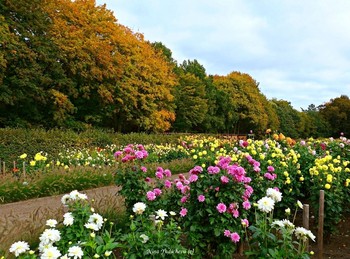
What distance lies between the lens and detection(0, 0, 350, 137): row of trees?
1584 cm

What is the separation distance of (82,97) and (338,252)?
58.2 feet

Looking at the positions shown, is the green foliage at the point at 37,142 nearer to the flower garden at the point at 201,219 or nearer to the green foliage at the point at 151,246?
the flower garden at the point at 201,219

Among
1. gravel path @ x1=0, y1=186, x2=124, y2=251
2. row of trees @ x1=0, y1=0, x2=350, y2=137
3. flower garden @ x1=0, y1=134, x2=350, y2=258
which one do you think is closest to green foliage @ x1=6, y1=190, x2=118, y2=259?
flower garden @ x1=0, y1=134, x2=350, y2=258

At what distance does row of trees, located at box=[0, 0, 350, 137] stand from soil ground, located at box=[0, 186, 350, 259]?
883 centimetres

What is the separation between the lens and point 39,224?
15.1 feet

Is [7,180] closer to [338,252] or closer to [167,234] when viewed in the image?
[167,234]

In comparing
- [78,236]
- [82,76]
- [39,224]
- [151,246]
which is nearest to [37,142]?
[82,76]

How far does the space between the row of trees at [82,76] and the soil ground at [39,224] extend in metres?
8.83

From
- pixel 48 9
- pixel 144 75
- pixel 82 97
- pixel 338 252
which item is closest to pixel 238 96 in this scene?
pixel 144 75

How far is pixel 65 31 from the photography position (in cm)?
1814

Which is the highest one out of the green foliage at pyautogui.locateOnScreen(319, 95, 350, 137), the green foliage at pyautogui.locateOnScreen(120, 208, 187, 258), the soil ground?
the green foliage at pyautogui.locateOnScreen(319, 95, 350, 137)

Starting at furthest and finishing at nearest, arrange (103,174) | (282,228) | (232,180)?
(103,174)
(232,180)
(282,228)

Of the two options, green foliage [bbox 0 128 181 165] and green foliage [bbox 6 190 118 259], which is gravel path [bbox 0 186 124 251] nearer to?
green foliage [bbox 6 190 118 259]

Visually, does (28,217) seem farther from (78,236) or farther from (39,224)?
(78,236)
